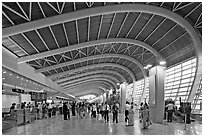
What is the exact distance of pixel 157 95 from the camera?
22.9 meters

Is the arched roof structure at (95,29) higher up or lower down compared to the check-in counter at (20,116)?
higher up

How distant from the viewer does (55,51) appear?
1102 inches

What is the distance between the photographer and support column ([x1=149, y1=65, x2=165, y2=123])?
73.3 feet

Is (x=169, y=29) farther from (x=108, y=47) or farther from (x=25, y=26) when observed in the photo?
(x=25, y=26)

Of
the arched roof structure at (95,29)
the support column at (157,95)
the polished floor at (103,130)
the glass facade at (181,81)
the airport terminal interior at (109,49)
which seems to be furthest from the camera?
the glass facade at (181,81)

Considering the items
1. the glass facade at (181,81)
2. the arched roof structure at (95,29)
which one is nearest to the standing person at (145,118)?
the arched roof structure at (95,29)

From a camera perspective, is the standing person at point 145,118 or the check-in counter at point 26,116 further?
the check-in counter at point 26,116

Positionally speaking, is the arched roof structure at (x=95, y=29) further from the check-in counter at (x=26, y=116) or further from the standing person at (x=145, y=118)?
the standing person at (x=145, y=118)

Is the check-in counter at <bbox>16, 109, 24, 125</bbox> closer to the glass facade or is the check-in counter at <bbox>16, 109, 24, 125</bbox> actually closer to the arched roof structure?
the arched roof structure

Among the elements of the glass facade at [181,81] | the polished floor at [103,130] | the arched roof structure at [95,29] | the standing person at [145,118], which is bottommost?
the polished floor at [103,130]

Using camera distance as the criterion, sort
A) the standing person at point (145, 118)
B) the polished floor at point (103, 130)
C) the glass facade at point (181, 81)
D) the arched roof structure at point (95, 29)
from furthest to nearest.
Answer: the glass facade at point (181, 81) < the arched roof structure at point (95, 29) < the standing person at point (145, 118) < the polished floor at point (103, 130)

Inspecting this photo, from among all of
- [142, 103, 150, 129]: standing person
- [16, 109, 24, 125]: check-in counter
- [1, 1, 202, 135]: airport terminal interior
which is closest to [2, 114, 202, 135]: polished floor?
[1, 1, 202, 135]: airport terminal interior

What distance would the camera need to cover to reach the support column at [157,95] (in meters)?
22.3

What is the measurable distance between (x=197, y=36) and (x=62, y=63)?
64.5ft
